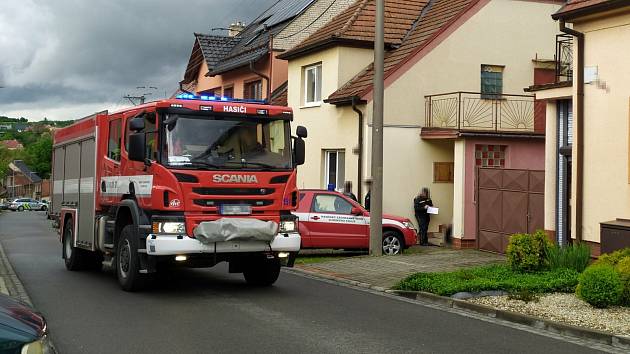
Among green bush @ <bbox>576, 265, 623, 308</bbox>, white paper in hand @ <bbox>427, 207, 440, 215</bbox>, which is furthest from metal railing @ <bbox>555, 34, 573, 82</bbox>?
green bush @ <bbox>576, 265, 623, 308</bbox>

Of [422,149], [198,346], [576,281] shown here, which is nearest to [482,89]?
[422,149]

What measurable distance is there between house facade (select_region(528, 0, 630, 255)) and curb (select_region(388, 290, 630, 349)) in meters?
3.23

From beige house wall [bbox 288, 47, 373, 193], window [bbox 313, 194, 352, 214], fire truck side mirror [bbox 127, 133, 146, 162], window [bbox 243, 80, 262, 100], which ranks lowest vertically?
window [bbox 313, 194, 352, 214]

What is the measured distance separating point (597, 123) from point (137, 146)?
8064 millimetres

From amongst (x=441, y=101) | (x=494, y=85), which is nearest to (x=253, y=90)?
(x=441, y=101)

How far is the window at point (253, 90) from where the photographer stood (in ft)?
97.4

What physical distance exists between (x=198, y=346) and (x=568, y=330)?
4334 mm

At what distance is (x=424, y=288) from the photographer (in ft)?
37.1

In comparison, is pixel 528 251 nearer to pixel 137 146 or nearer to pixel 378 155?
pixel 378 155

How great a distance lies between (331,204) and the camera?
16.9 metres

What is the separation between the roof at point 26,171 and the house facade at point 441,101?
109679 mm

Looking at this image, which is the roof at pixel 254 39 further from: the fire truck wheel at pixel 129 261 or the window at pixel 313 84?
the fire truck wheel at pixel 129 261

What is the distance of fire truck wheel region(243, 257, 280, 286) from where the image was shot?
1207 centimetres

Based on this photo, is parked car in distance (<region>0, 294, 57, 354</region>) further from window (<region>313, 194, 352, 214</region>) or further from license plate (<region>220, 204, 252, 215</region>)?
window (<region>313, 194, 352, 214</region>)
